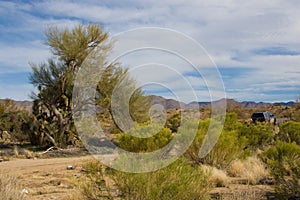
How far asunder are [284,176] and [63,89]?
55.9 ft

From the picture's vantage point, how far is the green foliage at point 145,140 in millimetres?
11030

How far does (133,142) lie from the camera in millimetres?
11125

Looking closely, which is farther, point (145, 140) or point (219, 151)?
point (219, 151)

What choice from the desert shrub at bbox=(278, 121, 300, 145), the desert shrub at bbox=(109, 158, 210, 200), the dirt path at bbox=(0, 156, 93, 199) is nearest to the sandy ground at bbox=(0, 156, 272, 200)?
the dirt path at bbox=(0, 156, 93, 199)

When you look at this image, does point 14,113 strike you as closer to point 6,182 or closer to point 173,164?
point 6,182

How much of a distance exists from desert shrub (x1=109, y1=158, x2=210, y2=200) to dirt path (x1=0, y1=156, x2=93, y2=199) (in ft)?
5.39

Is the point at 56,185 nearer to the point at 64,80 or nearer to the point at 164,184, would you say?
the point at 164,184

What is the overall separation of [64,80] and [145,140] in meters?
14.2

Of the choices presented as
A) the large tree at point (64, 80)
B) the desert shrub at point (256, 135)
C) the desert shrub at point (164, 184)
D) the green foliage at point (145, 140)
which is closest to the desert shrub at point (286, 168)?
the desert shrub at point (164, 184)

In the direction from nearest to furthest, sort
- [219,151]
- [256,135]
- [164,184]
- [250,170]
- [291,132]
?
[164,184]
[250,170]
[219,151]
[291,132]
[256,135]

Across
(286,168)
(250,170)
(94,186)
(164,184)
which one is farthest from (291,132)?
(94,186)

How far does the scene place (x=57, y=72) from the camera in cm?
2497

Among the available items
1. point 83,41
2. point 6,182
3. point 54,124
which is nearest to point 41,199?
point 6,182

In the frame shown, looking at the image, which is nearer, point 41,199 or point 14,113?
point 41,199
